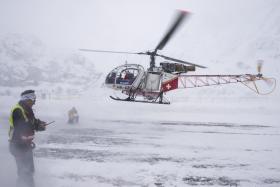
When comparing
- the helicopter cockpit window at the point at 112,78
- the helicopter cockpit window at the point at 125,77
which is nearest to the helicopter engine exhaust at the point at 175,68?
the helicopter cockpit window at the point at 125,77

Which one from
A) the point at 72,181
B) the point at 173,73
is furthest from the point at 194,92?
the point at 72,181

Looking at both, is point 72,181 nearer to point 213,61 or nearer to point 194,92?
point 194,92

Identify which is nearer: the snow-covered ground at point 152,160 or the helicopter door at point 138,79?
the snow-covered ground at point 152,160

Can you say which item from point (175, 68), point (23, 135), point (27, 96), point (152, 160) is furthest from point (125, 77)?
point (23, 135)

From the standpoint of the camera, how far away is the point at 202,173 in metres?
8.10

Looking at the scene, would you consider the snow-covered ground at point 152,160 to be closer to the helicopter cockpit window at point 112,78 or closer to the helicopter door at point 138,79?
the helicopter door at point 138,79

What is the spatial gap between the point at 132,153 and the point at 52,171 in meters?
3.31

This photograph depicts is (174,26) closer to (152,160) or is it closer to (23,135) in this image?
(152,160)

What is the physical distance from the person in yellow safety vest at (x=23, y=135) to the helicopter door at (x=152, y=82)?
9.28 meters

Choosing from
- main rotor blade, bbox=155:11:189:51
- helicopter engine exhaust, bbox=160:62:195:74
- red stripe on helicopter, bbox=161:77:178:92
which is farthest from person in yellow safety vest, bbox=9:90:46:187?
helicopter engine exhaust, bbox=160:62:195:74

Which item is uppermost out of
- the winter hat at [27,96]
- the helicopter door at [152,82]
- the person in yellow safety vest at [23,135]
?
the helicopter door at [152,82]

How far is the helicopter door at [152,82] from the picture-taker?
48.8ft

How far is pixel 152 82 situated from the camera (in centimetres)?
1494

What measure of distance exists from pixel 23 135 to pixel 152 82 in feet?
32.2
